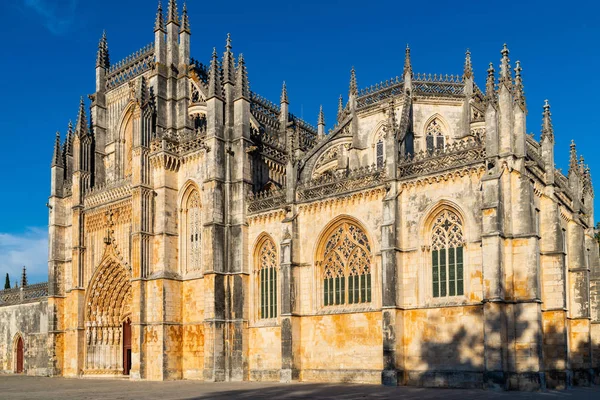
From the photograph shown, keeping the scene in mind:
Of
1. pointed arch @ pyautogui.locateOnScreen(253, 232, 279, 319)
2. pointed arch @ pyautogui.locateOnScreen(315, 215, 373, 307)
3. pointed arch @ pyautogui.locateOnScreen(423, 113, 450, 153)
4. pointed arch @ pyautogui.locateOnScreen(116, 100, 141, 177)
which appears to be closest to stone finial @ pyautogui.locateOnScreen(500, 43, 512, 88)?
pointed arch @ pyautogui.locateOnScreen(315, 215, 373, 307)

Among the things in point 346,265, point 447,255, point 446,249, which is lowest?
point 346,265

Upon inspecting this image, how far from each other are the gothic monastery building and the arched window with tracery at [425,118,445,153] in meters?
0.18

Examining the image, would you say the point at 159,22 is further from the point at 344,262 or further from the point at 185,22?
the point at 344,262

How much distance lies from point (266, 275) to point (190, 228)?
578cm

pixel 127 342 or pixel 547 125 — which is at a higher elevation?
pixel 547 125

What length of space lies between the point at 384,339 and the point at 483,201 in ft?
23.6

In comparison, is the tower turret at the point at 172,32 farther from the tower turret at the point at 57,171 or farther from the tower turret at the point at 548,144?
the tower turret at the point at 548,144

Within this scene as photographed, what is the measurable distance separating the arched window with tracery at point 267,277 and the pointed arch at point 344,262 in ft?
10.1

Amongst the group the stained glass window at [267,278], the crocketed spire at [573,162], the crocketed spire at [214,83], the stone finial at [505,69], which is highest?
the crocketed spire at [214,83]

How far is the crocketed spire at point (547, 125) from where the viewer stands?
103ft

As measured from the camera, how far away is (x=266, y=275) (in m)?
34.0

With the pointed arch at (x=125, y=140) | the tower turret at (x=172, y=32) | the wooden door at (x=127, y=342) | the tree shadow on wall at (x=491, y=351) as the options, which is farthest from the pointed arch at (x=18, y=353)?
the tree shadow on wall at (x=491, y=351)

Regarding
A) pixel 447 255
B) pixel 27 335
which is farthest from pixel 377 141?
pixel 27 335

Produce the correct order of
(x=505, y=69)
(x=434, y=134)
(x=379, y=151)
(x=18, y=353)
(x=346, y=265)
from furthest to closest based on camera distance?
1. (x=18, y=353)
2. (x=379, y=151)
3. (x=434, y=134)
4. (x=346, y=265)
5. (x=505, y=69)
